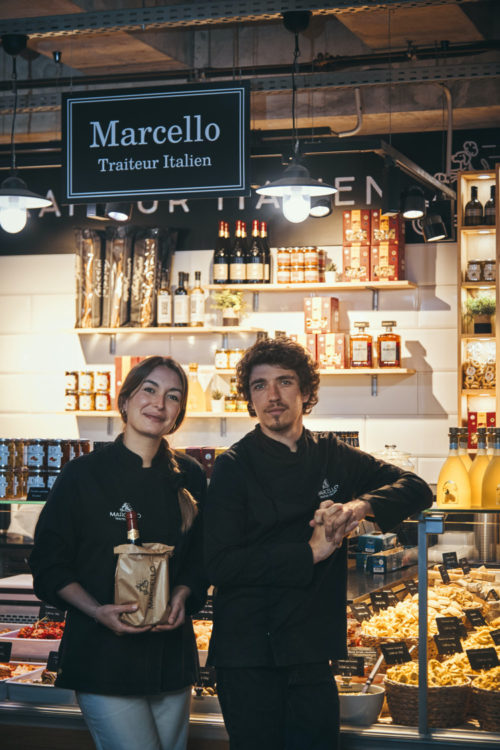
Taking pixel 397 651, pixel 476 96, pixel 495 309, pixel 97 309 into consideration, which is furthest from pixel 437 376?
pixel 397 651

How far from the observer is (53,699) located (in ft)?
9.58

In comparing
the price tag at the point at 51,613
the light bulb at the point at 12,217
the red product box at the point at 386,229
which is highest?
the red product box at the point at 386,229

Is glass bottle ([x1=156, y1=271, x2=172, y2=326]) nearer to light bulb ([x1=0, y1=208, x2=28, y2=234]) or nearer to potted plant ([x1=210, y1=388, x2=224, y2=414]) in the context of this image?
potted plant ([x1=210, y1=388, x2=224, y2=414])

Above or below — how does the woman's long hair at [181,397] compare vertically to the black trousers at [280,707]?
above

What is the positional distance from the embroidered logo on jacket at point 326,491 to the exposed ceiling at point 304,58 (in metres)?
3.75

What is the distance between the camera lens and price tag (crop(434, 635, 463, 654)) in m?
2.86

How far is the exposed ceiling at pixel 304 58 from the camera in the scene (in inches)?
228

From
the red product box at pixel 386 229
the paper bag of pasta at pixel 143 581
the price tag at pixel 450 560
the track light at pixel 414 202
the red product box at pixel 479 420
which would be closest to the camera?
the paper bag of pasta at pixel 143 581

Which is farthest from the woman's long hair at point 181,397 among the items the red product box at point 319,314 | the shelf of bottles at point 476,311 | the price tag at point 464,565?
the red product box at point 319,314

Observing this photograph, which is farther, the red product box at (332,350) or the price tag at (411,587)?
the red product box at (332,350)

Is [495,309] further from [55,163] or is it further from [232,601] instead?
[232,601]

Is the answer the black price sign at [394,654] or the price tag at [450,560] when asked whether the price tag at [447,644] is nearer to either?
the black price sign at [394,654]

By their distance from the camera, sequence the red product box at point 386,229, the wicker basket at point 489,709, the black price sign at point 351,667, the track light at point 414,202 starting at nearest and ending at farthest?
the wicker basket at point 489,709 < the black price sign at point 351,667 < the track light at point 414,202 < the red product box at point 386,229

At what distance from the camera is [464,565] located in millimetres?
3164
